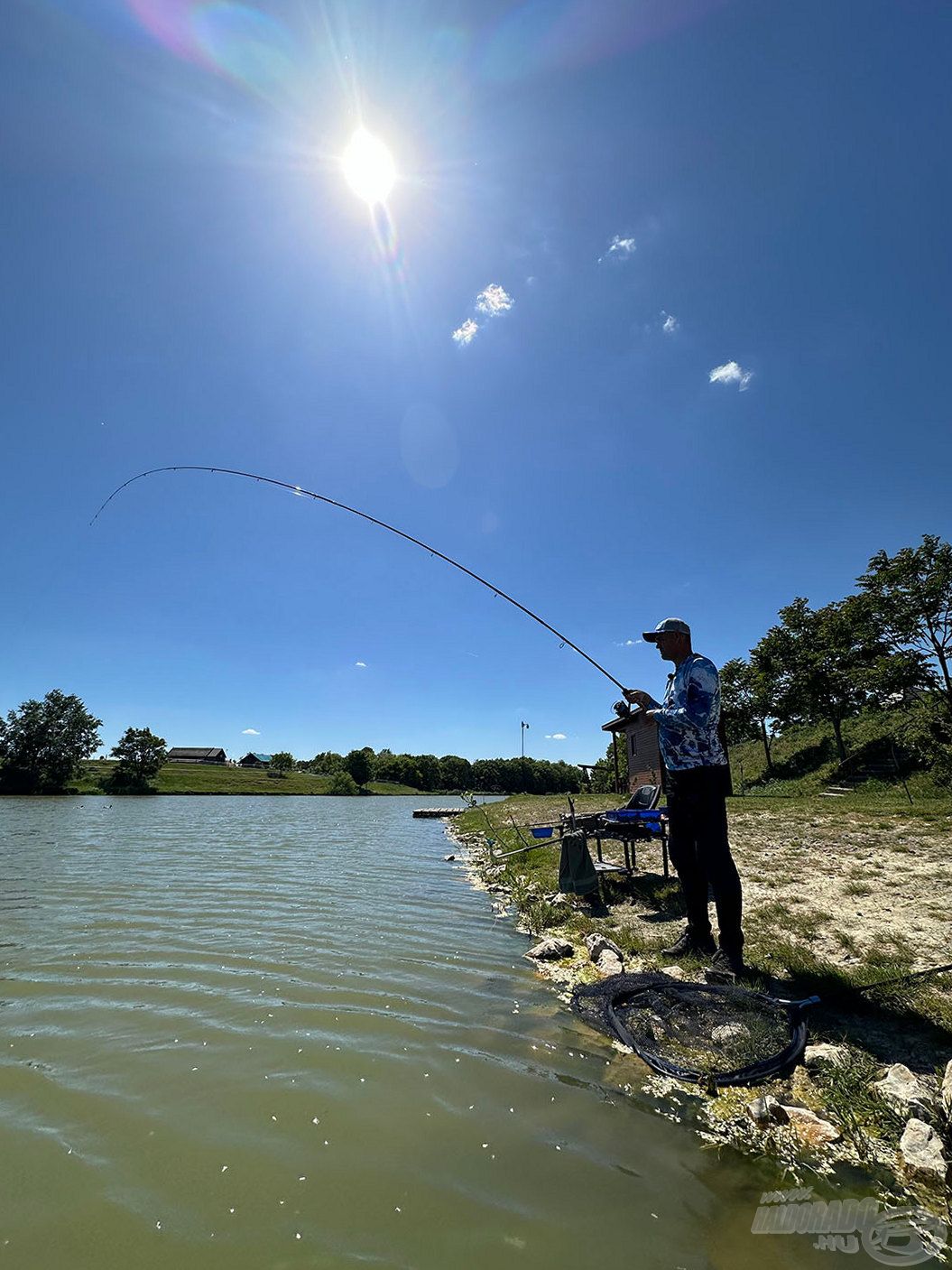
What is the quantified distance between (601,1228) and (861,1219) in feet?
3.39

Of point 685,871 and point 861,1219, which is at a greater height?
point 685,871

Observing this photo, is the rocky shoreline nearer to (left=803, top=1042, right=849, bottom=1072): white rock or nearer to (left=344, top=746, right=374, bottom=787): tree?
(left=803, top=1042, right=849, bottom=1072): white rock

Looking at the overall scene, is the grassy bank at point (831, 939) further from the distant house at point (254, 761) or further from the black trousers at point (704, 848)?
the distant house at point (254, 761)

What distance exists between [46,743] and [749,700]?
8471cm

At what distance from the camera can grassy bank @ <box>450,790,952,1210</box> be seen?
283 cm

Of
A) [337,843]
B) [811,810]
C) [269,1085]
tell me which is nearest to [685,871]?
[269,1085]

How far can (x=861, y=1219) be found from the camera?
2174mm

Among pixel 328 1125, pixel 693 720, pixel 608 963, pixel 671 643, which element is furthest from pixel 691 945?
pixel 328 1125

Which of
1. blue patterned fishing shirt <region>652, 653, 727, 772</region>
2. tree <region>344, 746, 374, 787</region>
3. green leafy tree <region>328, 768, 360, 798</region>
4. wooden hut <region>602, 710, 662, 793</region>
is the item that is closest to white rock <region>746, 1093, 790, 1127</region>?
blue patterned fishing shirt <region>652, 653, 727, 772</region>

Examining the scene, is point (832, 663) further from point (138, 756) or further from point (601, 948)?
point (138, 756)

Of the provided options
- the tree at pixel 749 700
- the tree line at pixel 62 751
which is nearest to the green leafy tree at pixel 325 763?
the tree line at pixel 62 751

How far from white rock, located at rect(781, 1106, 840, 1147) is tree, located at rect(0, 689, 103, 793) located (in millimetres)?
88645

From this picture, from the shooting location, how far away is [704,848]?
15.7 feet

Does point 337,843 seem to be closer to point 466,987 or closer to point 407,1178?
point 466,987
